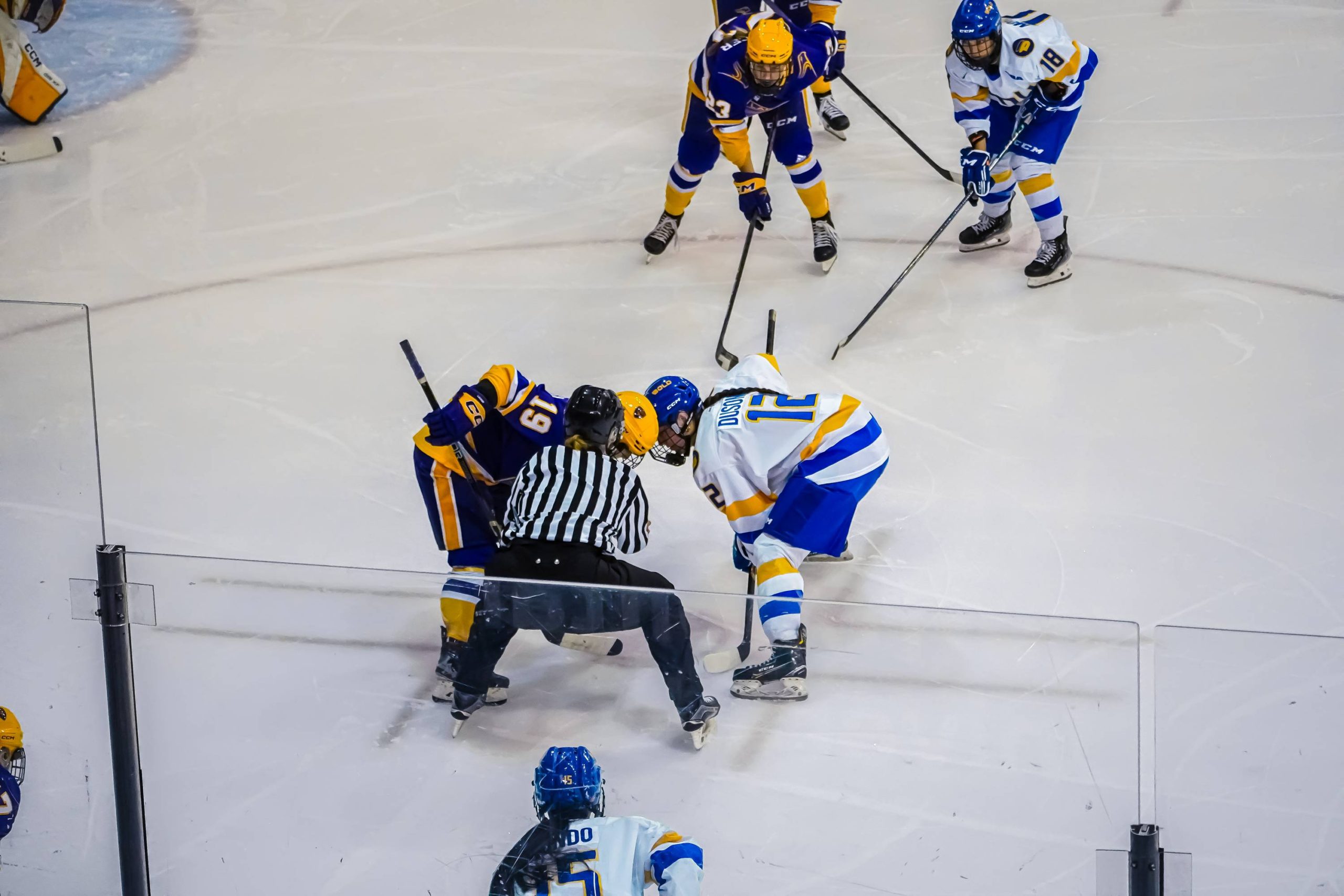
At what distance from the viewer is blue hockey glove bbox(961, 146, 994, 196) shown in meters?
4.74

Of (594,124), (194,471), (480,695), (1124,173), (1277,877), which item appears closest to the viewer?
(1277,877)

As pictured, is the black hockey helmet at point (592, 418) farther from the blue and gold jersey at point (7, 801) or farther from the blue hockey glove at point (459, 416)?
the blue and gold jersey at point (7, 801)

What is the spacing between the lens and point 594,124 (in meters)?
6.20

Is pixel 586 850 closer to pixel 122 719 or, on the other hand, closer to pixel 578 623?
pixel 578 623

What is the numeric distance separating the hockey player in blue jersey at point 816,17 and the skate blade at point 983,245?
2.49 feet

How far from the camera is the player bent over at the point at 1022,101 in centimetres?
456

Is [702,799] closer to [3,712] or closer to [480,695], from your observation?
[480,695]

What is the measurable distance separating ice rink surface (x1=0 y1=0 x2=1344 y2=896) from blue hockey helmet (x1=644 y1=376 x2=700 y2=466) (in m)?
0.46

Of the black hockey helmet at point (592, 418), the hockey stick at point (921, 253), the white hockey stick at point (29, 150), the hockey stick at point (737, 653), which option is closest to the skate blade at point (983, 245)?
the hockey stick at point (921, 253)

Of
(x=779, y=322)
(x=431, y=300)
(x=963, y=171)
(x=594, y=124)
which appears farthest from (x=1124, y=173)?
(x=431, y=300)

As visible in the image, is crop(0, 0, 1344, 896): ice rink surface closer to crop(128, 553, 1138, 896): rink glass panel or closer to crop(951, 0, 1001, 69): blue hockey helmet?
crop(128, 553, 1138, 896): rink glass panel

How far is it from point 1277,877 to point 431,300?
3.41 meters

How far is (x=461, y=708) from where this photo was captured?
8.46ft

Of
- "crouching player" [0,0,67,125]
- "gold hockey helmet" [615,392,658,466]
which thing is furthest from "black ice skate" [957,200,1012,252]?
"crouching player" [0,0,67,125]
